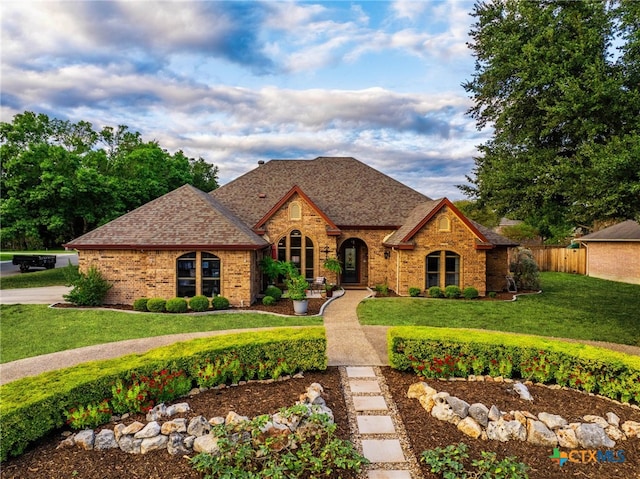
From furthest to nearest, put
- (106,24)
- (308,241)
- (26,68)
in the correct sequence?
(308,241) → (26,68) → (106,24)

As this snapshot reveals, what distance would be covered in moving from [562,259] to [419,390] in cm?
2964

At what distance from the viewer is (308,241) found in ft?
68.0

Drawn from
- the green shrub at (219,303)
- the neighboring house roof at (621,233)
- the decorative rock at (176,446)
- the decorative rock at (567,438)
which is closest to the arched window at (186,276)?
the green shrub at (219,303)

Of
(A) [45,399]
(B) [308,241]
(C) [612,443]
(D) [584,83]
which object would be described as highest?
(D) [584,83]

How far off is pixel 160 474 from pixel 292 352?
3.52 metres

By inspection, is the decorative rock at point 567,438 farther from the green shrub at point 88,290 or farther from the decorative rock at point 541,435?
the green shrub at point 88,290

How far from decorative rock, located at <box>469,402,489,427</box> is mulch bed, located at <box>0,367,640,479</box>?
1.23 feet

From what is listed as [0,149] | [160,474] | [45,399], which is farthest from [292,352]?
[0,149]

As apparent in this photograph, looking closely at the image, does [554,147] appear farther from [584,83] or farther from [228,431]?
[228,431]

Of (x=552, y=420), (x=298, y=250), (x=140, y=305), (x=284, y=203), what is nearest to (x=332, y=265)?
(x=298, y=250)

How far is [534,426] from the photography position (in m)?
5.61

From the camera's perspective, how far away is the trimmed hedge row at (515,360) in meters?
7.04

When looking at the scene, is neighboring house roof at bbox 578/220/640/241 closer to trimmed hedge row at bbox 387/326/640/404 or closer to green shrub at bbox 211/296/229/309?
trimmed hedge row at bbox 387/326/640/404

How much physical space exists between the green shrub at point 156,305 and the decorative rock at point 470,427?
12.7 m
